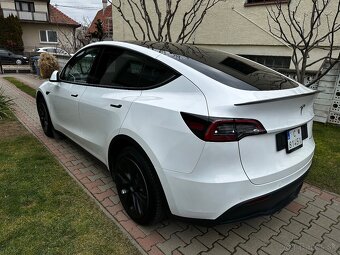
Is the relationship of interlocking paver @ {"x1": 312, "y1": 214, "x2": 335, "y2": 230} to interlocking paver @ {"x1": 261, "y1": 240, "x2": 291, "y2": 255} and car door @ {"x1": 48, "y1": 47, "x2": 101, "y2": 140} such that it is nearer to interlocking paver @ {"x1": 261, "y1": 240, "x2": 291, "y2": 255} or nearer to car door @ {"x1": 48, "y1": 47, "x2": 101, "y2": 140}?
interlocking paver @ {"x1": 261, "y1": 240, "x2": 291, "y2": 255}

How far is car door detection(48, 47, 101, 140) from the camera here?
129 inches

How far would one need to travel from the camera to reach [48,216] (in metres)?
2.60

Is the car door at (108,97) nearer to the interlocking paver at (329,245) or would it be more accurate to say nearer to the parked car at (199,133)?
the parked car at (199,133)

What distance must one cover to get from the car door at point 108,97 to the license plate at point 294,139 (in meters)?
1.27

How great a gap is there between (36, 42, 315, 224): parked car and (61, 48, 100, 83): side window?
17.9 inches

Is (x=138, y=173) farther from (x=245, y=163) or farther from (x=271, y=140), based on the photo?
(x=271, y=140)

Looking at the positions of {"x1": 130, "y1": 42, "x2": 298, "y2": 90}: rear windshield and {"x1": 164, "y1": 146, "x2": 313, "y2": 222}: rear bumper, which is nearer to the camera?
{"x1": 164, "y1": 146, "x2": 313, "y2": 222}: rear bumper

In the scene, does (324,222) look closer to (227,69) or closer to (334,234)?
(334,234)

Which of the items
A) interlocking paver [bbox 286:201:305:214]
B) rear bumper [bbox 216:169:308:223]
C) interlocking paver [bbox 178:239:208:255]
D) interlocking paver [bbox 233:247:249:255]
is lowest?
interlocking paver [bbox 286:201:305:214]

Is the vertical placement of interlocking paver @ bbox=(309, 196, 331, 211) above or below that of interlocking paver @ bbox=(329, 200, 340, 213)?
above

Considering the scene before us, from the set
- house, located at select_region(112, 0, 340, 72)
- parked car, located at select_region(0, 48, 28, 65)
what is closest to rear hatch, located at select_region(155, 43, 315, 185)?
house, located at select_region(112, 0, 340, 72)

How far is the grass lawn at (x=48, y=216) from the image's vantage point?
2.25m

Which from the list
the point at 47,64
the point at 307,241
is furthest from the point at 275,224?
the point at 47,64

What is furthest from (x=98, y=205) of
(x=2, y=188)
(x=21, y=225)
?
(x=2, y=188)
